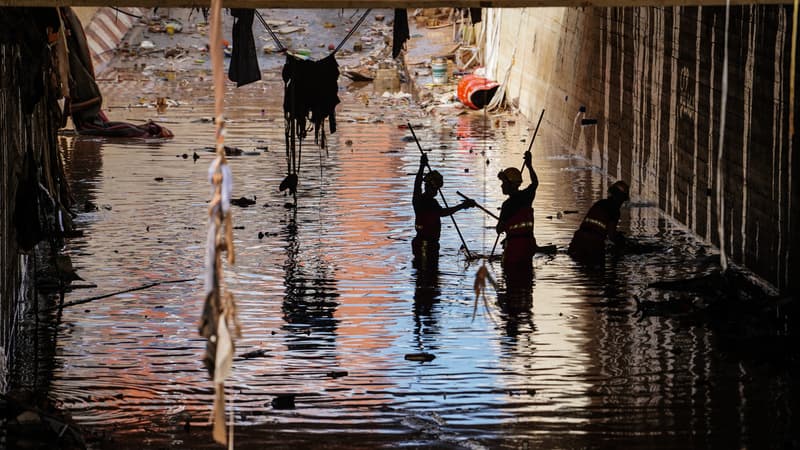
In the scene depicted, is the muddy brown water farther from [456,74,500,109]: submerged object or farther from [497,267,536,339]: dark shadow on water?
[456,74,500,109]: submerged object

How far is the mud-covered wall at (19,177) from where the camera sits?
1011 cm

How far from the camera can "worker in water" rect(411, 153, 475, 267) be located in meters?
13.9

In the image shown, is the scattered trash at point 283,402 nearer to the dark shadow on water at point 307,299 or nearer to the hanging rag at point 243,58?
the dark shadow on water at point 307,299

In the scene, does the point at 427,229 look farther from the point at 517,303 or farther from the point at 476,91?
the point at 476,91

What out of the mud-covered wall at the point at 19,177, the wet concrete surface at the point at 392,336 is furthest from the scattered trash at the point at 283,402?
the mud-covered wall at the point at 19,177

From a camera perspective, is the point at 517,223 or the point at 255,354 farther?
the point at 517,223

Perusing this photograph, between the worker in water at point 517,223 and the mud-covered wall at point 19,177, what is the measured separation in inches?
170

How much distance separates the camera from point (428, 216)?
1412 cm

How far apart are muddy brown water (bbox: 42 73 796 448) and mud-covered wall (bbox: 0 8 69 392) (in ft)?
1.54

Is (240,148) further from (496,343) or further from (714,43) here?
(496,343)

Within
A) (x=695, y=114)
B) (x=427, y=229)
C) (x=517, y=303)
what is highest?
(x=695, y=114)

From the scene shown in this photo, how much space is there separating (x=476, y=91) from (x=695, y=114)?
45.8 feet

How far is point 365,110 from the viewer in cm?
2862

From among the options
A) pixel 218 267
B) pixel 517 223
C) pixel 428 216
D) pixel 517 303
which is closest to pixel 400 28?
pixel 428 216
